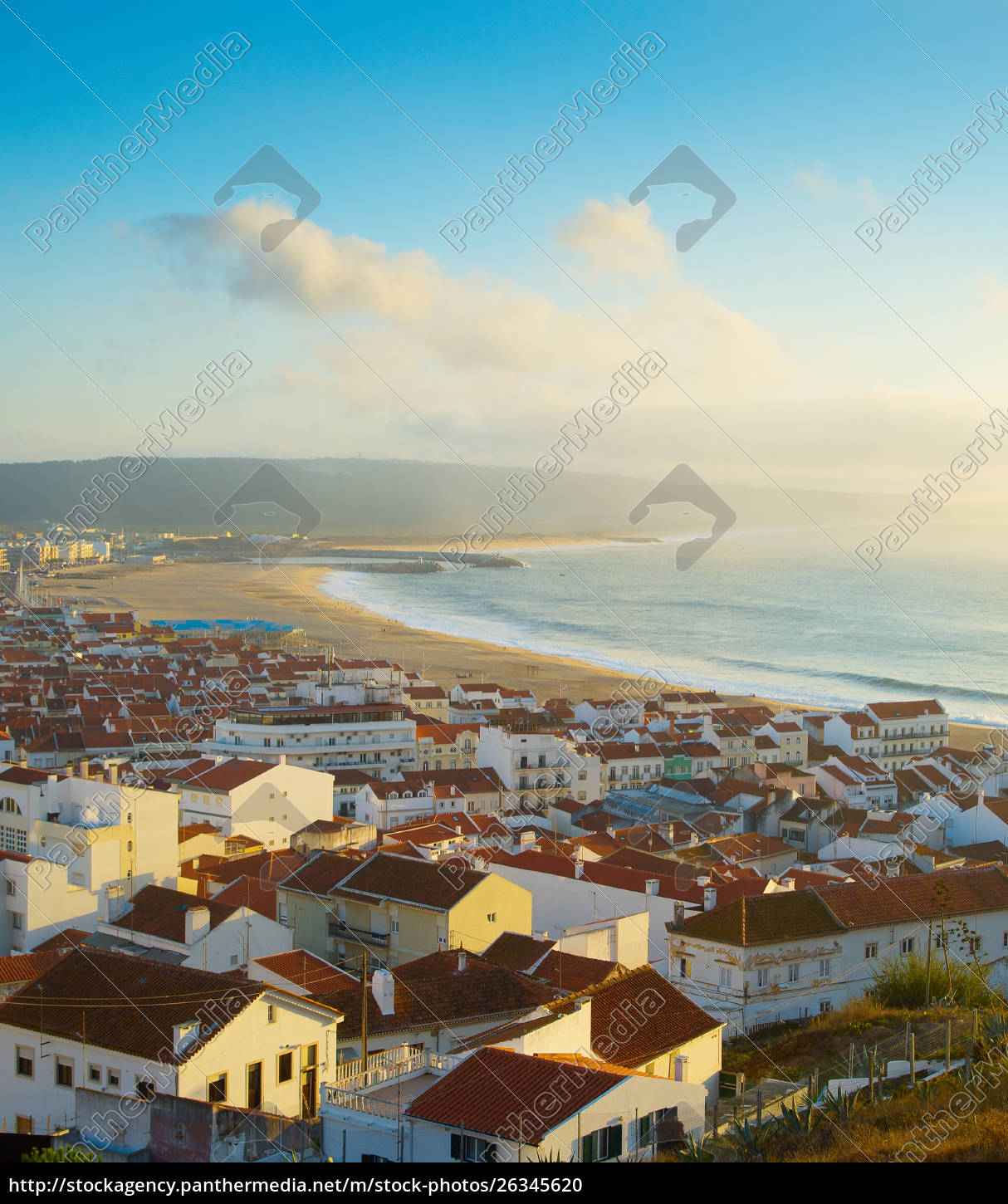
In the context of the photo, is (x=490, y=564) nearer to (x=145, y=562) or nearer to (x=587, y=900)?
(x=145, y=562)

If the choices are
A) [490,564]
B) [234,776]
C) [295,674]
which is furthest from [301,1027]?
[490,564]

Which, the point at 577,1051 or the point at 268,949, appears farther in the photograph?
the point at 268,949

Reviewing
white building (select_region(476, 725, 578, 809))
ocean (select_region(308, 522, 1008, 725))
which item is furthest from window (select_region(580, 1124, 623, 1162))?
ocean (select_region(308, 522, 1008, 725))

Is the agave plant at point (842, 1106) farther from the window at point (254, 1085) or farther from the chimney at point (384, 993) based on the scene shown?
the window at point (254, 1085)

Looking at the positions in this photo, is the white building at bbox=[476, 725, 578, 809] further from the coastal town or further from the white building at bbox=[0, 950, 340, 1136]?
the white building at bbox=[0, 950, 340, 1136]

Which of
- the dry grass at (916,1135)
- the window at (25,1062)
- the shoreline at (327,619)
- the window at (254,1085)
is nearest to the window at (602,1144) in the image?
the dry grass at (916,1135)
